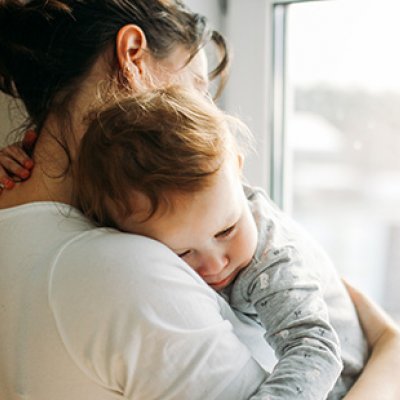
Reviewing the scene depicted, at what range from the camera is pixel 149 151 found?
73cm

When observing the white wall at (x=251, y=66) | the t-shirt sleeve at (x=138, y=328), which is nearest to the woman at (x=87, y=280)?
the t-shirt sleeve at (x=138, y=328)

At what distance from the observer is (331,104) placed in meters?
1.33

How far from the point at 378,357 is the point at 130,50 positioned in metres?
0.58

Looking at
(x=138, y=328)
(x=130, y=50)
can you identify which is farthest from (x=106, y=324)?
(x=130, y=50)

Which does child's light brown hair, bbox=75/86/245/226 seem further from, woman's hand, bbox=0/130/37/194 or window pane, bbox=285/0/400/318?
window pane, bbox=285/0/400/318

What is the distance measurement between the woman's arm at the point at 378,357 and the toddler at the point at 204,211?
0.11 meters

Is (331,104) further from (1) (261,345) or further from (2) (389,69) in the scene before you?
(1) (261,345)

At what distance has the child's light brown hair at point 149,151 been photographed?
2.39ft

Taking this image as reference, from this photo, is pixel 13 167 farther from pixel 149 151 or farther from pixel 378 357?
pixel 378 357

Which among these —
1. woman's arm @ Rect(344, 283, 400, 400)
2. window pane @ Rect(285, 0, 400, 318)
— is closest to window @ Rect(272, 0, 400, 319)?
window pane @ Rect(285, 0, 400, 318)

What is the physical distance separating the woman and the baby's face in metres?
0.05

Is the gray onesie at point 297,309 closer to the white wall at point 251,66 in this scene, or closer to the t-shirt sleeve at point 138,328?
the t-shirt sleeve at point 138,328

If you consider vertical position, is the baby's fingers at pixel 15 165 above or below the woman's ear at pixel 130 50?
below

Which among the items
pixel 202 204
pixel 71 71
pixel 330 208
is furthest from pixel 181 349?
pixel 330 208
